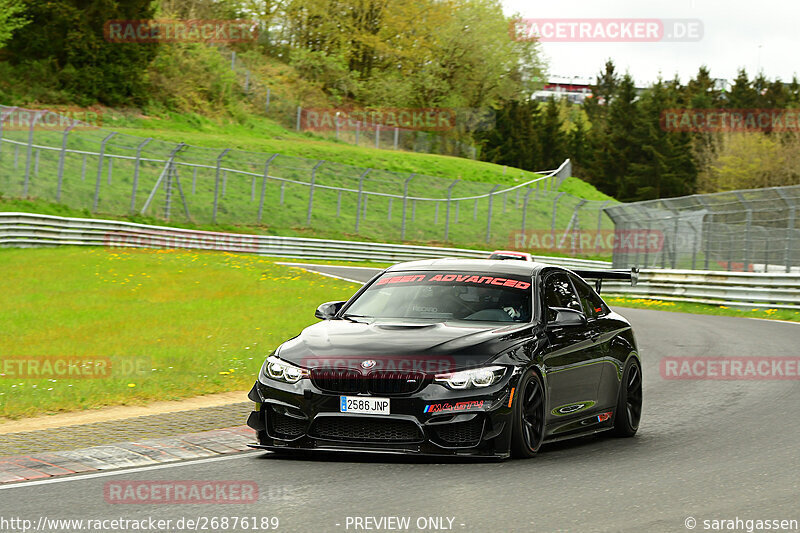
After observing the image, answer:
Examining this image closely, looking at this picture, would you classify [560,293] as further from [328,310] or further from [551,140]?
[551,140]

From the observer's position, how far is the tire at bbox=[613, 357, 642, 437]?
973cm

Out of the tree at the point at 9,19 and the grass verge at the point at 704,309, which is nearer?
the grass verge at the point at 704,309

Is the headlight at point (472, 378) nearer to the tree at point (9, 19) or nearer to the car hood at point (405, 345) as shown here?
the car hood at point (405, 345)

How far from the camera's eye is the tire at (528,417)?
7.95m

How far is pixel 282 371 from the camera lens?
8.08 m

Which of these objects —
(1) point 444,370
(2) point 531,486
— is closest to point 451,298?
(1) point 444,370

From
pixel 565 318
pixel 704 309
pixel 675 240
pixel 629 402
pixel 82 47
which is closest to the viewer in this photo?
pixel 565 318

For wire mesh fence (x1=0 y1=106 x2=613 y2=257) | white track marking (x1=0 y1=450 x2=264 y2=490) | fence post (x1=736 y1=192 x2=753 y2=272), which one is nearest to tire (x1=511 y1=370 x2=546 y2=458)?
white track marking (x1=0 y1=450 x2=264 y2=490)

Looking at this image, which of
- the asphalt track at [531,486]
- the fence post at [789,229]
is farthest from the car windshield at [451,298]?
the fence post at [789,229]

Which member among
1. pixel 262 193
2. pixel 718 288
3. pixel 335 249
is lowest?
pixel 335 249

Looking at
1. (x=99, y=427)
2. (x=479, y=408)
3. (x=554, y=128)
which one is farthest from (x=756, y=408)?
(x=554, y=128)

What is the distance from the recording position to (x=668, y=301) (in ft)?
103

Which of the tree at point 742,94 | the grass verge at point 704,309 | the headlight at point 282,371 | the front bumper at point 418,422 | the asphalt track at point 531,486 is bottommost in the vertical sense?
the grass verge at point 704,309

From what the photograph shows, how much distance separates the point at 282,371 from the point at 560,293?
2.73 m
